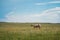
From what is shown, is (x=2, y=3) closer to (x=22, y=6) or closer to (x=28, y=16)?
(x=22, y=6)

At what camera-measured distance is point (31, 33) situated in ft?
5.03

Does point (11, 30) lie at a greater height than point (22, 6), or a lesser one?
lesser

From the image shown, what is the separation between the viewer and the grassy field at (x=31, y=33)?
1.53m

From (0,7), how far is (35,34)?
620mm

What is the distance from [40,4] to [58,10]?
26 cm

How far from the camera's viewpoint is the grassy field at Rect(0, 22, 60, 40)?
153 cm

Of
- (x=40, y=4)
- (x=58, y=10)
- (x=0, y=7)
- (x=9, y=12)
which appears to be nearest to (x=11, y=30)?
(x=9, y=12)

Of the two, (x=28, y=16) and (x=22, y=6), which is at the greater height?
(x=22, y=6)

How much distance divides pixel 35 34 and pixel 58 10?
1.52ft

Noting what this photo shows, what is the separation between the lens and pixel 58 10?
1.55m

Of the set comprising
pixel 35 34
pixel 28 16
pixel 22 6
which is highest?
pixel 22 6

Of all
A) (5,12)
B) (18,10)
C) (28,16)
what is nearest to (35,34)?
(28,16)

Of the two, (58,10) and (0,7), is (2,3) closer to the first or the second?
(0,7)

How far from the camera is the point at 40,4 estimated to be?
1557 mm
